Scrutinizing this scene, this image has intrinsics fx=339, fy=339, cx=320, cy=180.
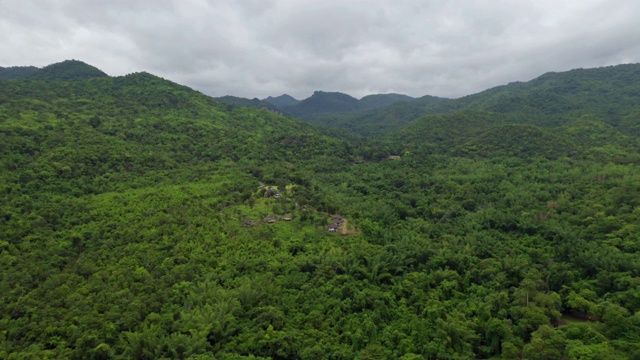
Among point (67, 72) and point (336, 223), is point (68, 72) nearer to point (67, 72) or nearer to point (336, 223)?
point (67, 72)

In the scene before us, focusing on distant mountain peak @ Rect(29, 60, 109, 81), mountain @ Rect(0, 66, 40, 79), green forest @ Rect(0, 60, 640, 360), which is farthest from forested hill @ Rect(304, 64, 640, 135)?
mountain @ Rect(0, 66, 40, 79)

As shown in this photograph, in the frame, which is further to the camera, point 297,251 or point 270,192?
point 270,192

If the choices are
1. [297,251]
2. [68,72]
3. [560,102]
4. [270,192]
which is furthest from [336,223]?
[68,72]

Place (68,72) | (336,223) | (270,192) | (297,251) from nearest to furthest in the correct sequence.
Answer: (297,251) → (336,223) → (270,192) → (68,72)

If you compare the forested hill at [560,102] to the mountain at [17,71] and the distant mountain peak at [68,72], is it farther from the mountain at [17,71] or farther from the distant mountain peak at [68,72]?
the mountain at [17,71]

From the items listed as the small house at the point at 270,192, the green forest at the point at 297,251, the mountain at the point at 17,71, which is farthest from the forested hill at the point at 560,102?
the mountain at the point at 17,71

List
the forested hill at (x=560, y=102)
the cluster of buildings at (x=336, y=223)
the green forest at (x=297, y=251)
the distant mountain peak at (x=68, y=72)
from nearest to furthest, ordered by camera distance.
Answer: the green forest at (x=297, y=251) < the cluster of buildings at (x=336, y=223) < the forested hill at (x=560, y=102) < the distant mountain peak at (x=68, y=72)
